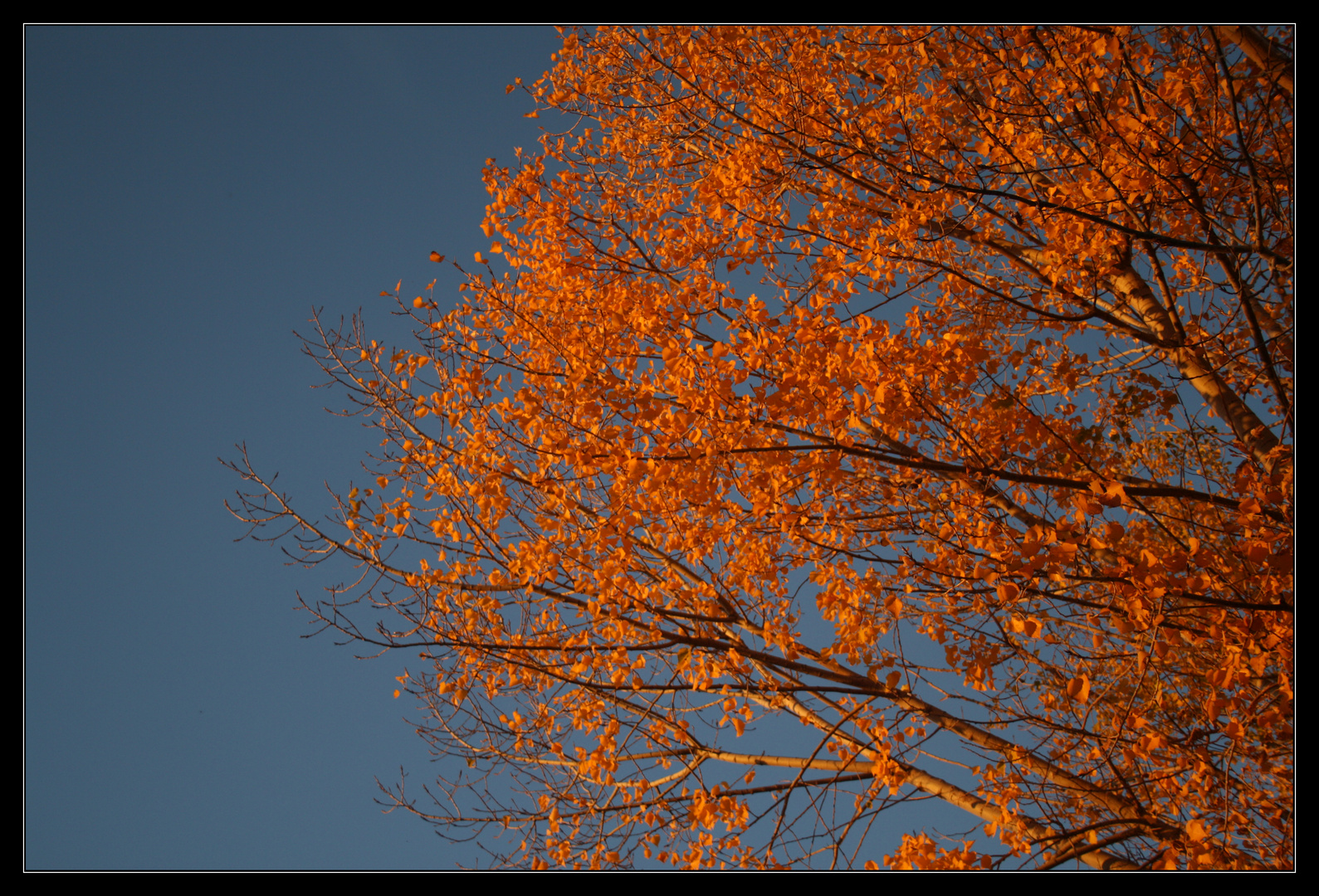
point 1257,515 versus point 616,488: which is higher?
point 616,488

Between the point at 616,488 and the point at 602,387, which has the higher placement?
the point at 602,387

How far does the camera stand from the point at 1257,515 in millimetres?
2633

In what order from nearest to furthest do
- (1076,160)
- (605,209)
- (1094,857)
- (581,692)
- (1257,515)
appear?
(1257,515)
(1076,160)
(1094,857)
(581,692)
(605,209)

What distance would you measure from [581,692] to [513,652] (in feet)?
1.81

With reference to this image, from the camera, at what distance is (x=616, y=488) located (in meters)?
3.70

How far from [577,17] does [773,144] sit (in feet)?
4.06

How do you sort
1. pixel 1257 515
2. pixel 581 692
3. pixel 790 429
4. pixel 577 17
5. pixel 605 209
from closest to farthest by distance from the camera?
pixel 1257 515, pixel 790 429, pixel 577 17, pixel 581 692, pixel 605 209

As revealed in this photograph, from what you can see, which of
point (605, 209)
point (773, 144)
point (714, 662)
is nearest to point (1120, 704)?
point (714, 662)

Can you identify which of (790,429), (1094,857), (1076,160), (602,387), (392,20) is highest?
(392,20)

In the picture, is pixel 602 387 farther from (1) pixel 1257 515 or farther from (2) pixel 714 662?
(1) pixel 1257 515

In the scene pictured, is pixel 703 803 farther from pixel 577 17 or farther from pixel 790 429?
pixel 577 17

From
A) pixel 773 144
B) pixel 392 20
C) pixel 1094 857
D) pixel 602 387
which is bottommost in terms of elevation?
pixel 1094 857

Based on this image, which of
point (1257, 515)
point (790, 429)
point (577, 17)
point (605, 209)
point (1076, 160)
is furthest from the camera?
point (605, 209)

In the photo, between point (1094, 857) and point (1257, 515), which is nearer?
point (1257, 515)
